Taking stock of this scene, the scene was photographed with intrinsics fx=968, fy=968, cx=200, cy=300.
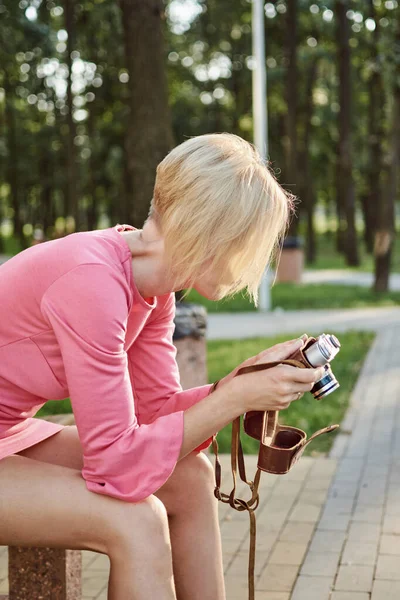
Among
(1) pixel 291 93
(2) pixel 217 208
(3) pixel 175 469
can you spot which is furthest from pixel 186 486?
(1) pixel 291 93

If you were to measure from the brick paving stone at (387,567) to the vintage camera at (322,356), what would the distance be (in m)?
1.68

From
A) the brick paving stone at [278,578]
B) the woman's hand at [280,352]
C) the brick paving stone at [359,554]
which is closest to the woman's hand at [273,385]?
the woman's hand at [280,352]

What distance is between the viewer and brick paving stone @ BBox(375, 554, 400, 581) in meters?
3.68

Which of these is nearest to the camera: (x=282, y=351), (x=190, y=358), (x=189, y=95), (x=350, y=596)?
(x=282, y=351)

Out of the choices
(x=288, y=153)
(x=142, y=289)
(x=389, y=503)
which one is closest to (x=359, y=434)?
(x=389, y=503)

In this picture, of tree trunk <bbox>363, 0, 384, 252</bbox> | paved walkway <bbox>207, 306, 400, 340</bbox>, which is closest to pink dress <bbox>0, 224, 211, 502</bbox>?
paved walkway <bbox>207, 306, 400, 340</bbox>

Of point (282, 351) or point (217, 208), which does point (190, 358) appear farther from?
point (217, 208)

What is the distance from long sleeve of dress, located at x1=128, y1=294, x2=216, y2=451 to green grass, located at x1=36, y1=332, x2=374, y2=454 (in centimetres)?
326

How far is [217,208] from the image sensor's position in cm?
212

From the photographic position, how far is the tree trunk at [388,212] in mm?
16672

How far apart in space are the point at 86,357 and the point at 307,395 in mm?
5681

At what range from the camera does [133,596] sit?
2.11 meters

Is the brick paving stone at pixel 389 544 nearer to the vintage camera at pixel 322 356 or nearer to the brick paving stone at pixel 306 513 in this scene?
the brick paving stone at pixel 306 513

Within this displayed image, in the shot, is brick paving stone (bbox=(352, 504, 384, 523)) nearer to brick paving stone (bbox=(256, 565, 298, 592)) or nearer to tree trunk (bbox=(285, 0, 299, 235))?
brick paving stone (bbox=(256, 565, 298, 592))
